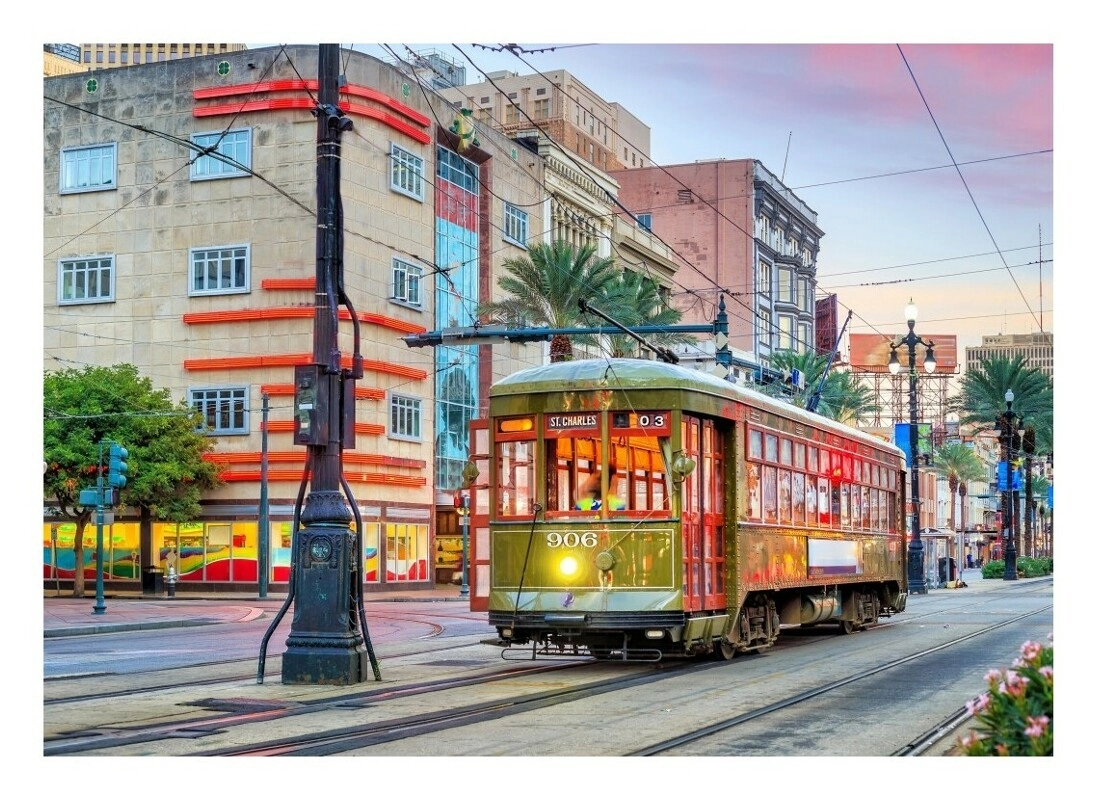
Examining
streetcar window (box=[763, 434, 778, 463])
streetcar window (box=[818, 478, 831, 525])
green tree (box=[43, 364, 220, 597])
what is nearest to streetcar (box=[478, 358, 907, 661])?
streetcar window (box=[763, 434, 778, 463])

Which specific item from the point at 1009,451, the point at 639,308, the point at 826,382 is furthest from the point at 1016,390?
the point at 639,308

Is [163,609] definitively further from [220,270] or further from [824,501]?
[824,501]

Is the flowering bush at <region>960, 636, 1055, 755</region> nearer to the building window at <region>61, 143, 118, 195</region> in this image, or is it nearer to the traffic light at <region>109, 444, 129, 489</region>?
the traffic light at <region>109, 444, 129, 489</region>

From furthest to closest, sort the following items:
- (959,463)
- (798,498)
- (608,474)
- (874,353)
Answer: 1. (959,463)
2. (874,353)
3. (798,498)
4. (608,474)

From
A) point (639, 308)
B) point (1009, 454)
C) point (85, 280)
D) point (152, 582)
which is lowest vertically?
point (152, 582)

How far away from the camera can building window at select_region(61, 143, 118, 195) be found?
5154 cm

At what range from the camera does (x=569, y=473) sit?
18094mm

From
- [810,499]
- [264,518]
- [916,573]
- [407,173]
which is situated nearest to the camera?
[810,499]

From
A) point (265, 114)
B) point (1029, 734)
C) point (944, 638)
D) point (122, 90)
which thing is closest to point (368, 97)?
point (265, 114)

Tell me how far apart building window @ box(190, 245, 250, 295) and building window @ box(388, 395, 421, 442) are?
22.4ft

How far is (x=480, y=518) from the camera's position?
1894cm

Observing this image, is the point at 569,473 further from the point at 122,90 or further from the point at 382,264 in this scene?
the point at 122,90

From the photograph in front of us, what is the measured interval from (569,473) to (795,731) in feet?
20.3

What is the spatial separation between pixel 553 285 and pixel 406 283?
33.0 ft
